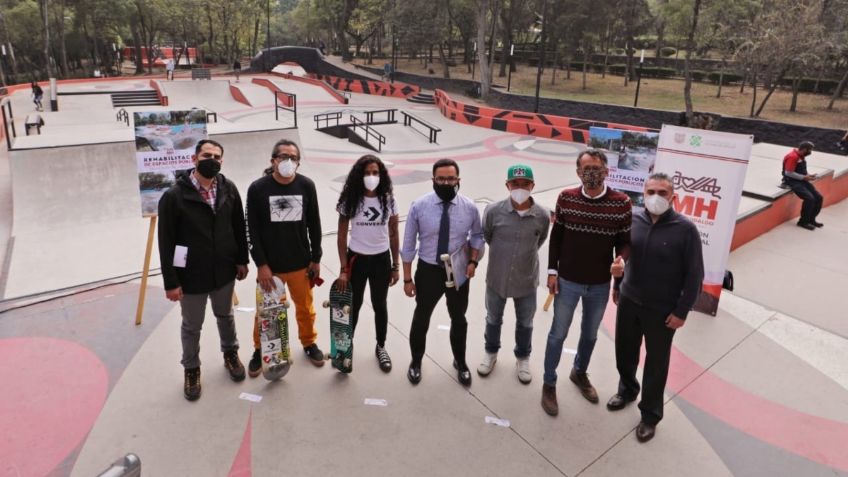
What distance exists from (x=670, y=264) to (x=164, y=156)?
15.1 ft

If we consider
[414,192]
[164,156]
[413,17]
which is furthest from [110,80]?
[164,156]

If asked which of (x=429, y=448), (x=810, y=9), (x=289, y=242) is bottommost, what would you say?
(x=429, y=448)

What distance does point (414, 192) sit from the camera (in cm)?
1063

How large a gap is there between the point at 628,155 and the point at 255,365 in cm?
463

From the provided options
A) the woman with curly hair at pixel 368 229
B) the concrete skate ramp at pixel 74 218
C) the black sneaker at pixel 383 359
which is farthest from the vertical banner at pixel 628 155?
the concrete skate ramp at pixel 74 218

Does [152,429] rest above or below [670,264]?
below

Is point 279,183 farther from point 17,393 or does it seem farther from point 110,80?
point 110,80

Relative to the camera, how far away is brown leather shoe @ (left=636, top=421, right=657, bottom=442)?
3469 millimetres

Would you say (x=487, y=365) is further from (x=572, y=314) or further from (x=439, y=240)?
(x=439, y=240)

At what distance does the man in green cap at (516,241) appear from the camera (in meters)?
3.53

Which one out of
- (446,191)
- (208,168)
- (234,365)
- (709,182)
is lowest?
(234,365)

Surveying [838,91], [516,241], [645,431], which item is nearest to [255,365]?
[516,241]

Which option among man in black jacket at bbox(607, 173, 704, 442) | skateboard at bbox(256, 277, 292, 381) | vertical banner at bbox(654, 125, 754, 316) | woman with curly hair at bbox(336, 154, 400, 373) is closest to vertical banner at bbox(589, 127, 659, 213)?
vertical banner at bbox(654, 125, 754, 316)

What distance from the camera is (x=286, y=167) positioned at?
361 cm
